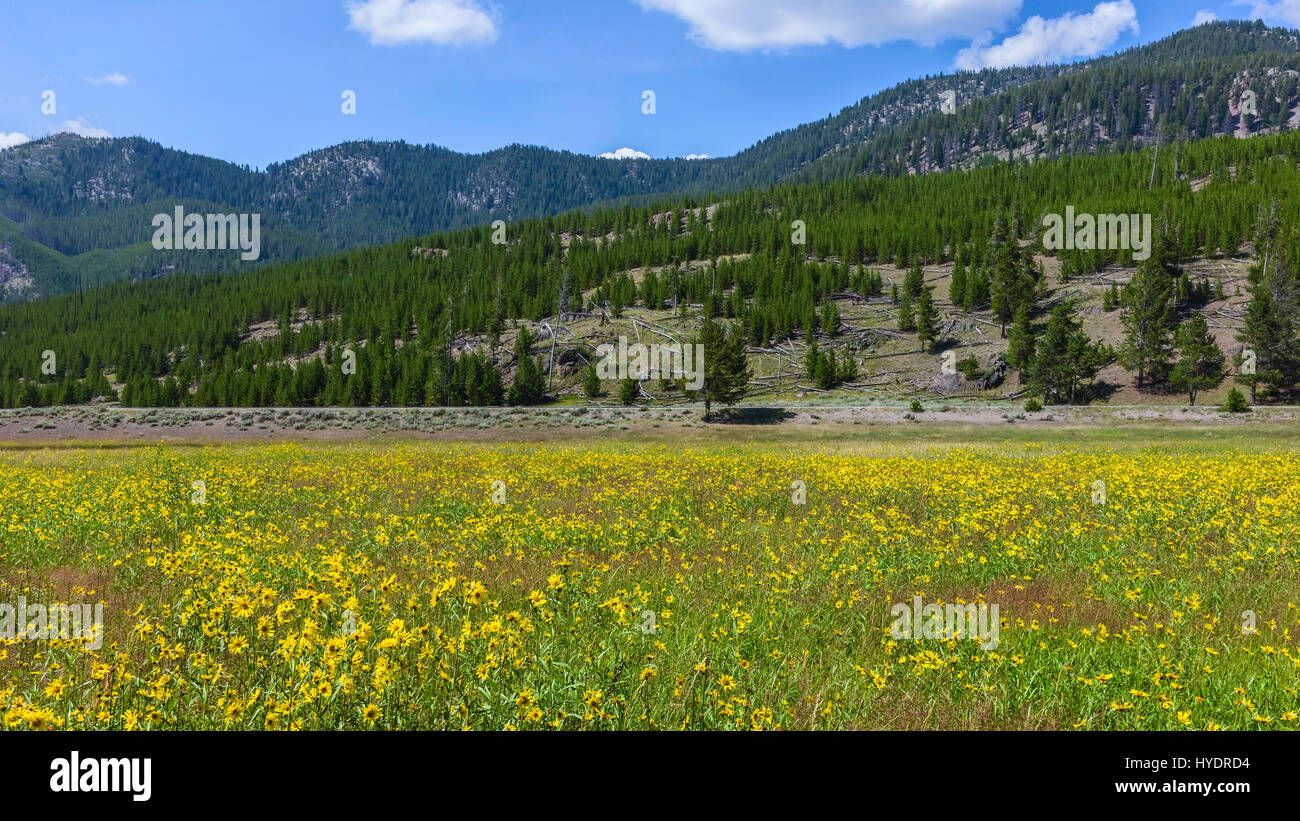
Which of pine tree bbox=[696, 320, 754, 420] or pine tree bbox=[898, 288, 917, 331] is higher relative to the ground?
pine tree bbox=[898, 288, 917, 331]

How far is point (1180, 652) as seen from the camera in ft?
17.3

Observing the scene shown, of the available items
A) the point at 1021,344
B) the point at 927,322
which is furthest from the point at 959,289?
the point at 1021,344

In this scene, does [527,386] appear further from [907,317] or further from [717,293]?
[907,317]

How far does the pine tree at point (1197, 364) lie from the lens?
56.9 m

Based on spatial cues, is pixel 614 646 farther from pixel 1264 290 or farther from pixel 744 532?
pixel 1264 290

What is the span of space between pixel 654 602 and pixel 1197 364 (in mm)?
72477

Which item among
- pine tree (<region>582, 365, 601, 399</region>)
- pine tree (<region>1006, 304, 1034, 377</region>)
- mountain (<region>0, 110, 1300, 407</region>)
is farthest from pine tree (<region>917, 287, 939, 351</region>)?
pine tree (<region>582, 365, 601, 399</region>)

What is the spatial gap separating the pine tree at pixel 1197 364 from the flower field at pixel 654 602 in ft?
185

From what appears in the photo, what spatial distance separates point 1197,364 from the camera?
57219 mm

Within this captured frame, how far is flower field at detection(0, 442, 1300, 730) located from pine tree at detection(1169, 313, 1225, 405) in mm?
56481

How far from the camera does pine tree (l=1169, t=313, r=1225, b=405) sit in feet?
187

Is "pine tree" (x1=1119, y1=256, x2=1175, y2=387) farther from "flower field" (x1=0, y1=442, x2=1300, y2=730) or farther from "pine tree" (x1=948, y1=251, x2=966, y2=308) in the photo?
"flower field" (x1=0, y1=442, x2=1300, y2=730)

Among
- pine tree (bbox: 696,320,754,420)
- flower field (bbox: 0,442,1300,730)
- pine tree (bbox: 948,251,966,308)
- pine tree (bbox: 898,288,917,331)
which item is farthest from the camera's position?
pine tree (bbox: 948,251,966,308)
